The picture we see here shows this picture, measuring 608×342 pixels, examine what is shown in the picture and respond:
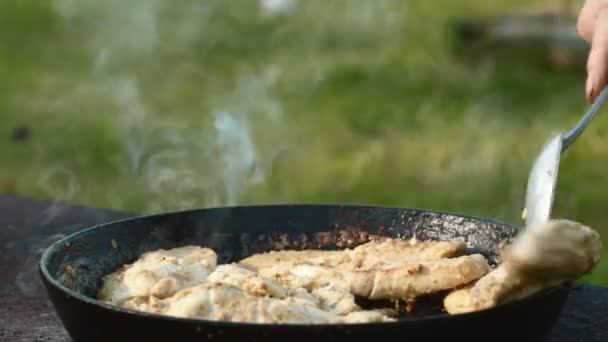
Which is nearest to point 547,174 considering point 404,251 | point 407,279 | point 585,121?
point 585,121

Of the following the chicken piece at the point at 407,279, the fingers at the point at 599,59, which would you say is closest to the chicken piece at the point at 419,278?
the chicken piece at the point at 407,279

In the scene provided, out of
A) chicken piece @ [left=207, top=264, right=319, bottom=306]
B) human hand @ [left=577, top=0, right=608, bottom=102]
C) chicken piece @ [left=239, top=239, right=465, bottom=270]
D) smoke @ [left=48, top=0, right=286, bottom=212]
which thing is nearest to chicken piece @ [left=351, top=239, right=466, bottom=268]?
chicken piece @ [left=239, top=239, right=465, bottom=270]

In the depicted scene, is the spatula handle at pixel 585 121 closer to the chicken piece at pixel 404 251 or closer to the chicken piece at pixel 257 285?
the chicken piece at pixel 404 251

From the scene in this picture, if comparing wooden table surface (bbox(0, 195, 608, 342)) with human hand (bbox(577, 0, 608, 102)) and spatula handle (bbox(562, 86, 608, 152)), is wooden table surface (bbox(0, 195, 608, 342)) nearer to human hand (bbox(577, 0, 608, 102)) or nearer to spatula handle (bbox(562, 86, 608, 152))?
spatula handle (bbox(562, 86, 608, 152))

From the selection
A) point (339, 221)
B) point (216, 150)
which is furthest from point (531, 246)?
point (216, 150)

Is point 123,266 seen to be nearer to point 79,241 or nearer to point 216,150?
Answer: point 79,241

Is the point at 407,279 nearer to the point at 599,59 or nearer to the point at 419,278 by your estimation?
the point at 419,278
